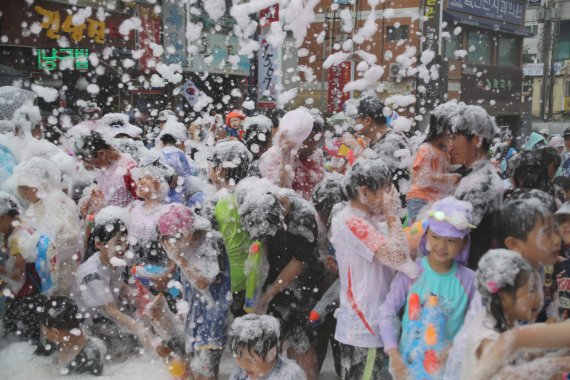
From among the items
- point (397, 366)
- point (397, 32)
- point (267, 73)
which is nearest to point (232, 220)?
point (397, 366)

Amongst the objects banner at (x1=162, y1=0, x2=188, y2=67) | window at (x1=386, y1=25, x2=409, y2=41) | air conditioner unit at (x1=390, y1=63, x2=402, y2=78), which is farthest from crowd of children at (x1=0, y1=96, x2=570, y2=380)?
window at (x1=386, y1=25, x2=409, y2=41)

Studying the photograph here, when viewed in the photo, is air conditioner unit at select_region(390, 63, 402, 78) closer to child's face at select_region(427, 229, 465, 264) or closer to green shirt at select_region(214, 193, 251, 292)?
green shirt at select_region(214, 193, 251, 292)

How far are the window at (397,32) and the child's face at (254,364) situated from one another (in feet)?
60.4

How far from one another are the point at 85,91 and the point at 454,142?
998cm

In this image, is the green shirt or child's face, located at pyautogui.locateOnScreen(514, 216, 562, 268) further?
the green shirt

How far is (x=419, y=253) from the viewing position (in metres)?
2.41

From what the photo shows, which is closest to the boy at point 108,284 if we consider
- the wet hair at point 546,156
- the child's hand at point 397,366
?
the child's hand at point 397,366

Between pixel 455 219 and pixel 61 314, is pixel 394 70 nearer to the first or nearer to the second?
pixel 61 314

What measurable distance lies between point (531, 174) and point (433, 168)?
1.89 feet

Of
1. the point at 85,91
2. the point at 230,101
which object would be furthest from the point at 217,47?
the point at 85,91

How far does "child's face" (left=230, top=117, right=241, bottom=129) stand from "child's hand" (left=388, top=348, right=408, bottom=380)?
15.3ft

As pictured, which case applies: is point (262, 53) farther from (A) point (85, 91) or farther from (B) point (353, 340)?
(B) point (353, 340)

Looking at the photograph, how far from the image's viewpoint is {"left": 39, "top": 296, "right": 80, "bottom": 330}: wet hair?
306 centimetres

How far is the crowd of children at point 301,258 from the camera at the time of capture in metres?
2.01
